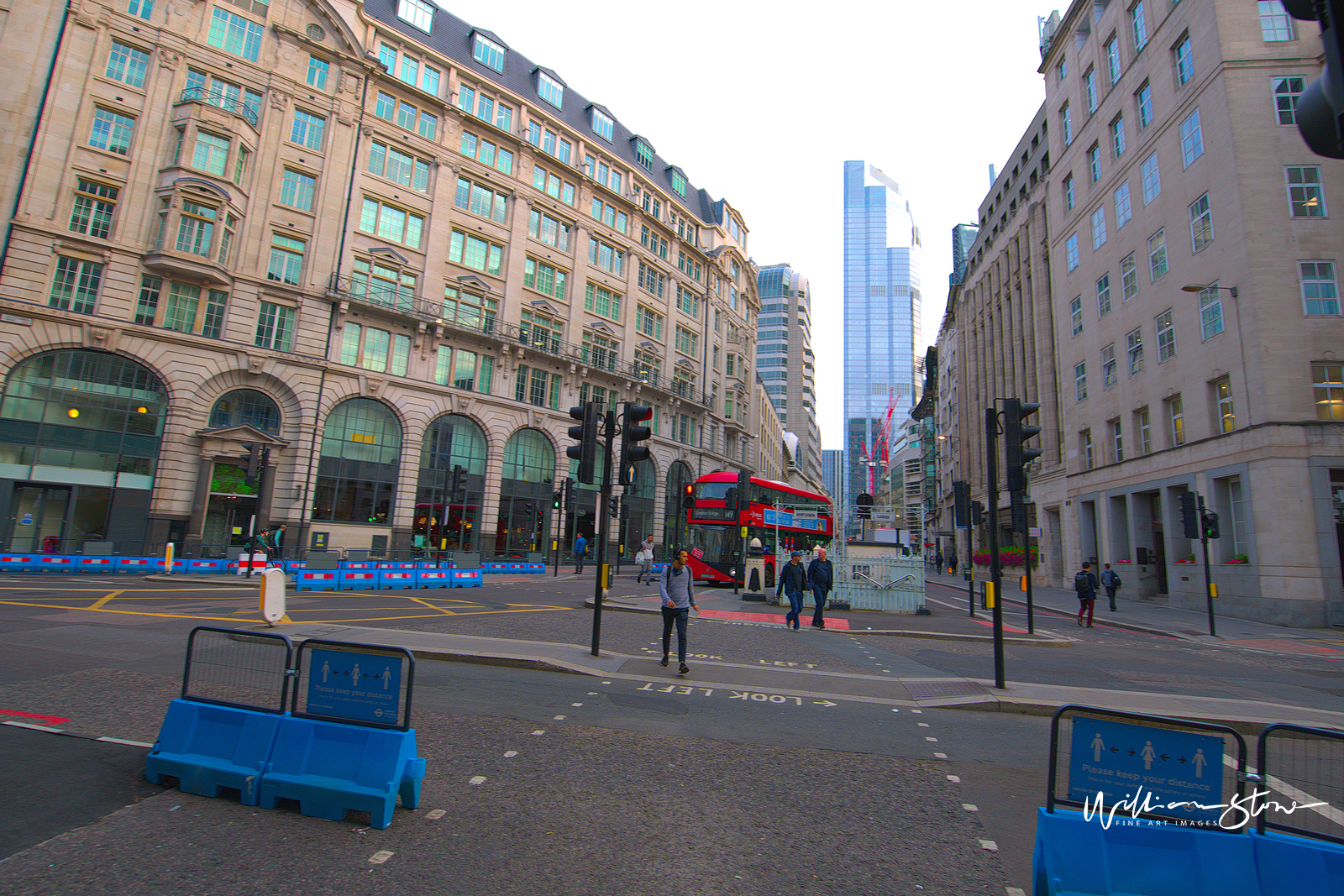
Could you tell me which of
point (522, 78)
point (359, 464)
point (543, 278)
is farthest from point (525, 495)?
point (522, 78)

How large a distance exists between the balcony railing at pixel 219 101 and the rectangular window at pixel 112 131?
2.55 m

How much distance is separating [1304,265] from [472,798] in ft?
99.8

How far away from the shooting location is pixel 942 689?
880 centimetres

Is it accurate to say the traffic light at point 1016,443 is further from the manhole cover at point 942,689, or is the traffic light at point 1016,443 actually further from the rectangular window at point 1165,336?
the rectangular window at point 1165,336

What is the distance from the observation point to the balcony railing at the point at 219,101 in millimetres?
28734

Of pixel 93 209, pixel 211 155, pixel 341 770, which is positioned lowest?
pixel 341 770

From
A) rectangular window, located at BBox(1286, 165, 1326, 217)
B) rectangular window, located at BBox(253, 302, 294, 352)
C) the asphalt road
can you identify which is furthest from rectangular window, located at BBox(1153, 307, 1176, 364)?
rectangular window, located at BBox(253, 302, 294, 352)

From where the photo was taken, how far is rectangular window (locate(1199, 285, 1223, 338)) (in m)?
23.4

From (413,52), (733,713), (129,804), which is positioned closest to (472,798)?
(129,804)

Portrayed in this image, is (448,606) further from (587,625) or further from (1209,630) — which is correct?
(1209,630)

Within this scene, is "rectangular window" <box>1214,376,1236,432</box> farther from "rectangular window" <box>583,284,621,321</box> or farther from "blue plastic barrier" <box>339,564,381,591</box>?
"rectangular window" <box>583,284,621,321</box>

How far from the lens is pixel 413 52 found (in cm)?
3641

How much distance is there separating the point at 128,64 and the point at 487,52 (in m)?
19.7

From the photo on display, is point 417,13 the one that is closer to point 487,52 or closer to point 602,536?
point 487,52
